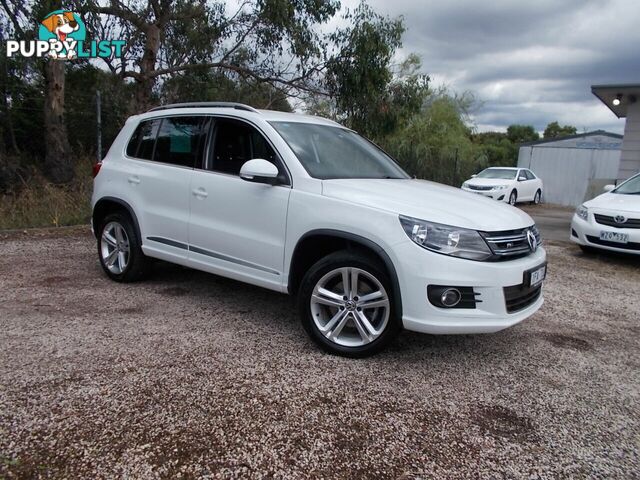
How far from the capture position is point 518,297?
3.27 m

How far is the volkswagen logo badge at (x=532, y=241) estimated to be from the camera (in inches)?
137

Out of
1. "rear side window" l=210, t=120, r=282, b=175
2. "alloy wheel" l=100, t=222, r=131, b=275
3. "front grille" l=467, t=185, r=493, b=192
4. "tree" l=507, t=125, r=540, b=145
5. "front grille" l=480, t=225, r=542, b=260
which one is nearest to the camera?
"front grille" l=480, t=225, r=542, b=260

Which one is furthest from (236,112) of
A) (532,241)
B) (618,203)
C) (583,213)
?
(618,203)

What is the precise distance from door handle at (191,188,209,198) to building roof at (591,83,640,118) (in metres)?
11.1

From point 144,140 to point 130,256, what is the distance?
116cm

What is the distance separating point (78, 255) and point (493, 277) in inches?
208

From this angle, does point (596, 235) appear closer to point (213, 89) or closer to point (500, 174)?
point (213, 89)

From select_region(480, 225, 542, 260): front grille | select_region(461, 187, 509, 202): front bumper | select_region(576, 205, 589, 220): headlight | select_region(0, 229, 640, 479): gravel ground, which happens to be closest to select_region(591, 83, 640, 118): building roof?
select_region(461, 187, 509, 202): front bumper

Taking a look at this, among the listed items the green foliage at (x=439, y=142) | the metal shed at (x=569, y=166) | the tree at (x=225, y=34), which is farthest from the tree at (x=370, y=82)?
the metal shed at (x=569, y=166)

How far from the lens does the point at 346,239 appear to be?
3322mm

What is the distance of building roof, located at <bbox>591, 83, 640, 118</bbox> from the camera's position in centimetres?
1127

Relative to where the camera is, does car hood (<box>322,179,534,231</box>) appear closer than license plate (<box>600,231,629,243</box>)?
Yes

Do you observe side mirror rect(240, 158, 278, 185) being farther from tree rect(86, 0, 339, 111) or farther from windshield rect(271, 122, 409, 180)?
tree rect(86, 0, 339, 111)

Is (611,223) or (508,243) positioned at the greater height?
(508,243)
